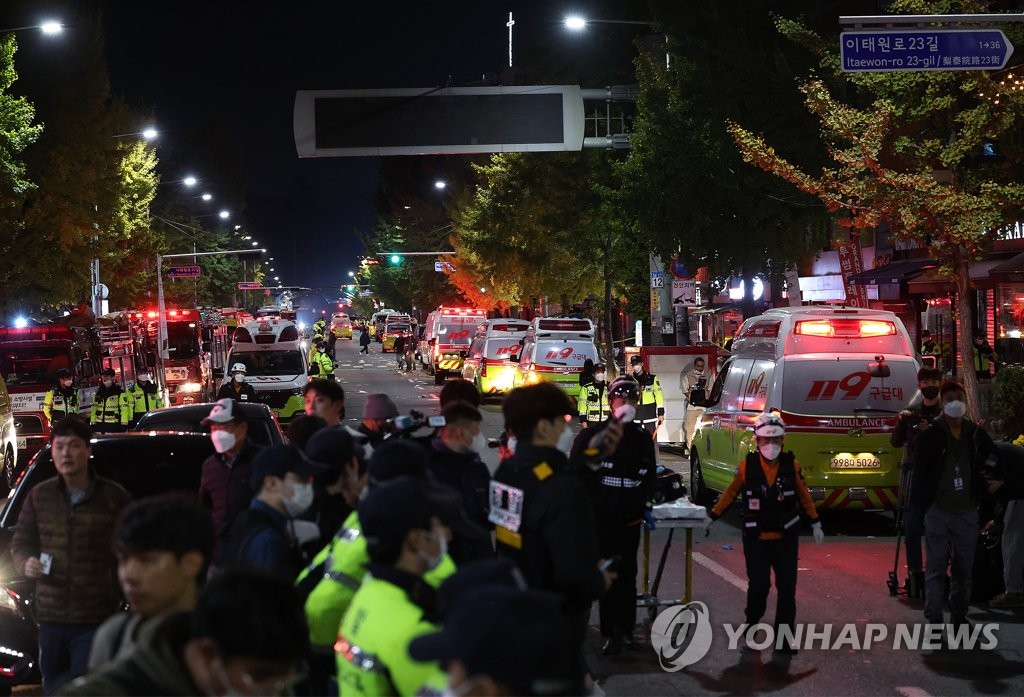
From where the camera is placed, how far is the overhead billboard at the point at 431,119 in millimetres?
30375

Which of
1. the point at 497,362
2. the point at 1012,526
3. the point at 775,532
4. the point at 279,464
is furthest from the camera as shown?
the point at 497,362

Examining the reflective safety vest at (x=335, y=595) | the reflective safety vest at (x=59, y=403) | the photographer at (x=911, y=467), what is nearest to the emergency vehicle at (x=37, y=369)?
the reflective safety vest at (x=59, y=403)

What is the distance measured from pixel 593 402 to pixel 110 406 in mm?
7177

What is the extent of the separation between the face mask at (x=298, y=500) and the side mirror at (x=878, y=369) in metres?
11.5

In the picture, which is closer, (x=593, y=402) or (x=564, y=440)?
(x=564, y=440)

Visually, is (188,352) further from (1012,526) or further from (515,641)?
(515,641)

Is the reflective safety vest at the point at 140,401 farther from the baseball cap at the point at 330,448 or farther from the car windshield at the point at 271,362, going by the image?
the baseball cap at the point at 330,448

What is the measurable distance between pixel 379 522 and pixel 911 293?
34.2 metres

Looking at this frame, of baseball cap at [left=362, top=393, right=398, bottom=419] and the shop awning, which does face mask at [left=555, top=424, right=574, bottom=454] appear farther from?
the shop awning

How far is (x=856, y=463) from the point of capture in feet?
51.1

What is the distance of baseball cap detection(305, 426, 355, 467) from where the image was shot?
6.29 metres

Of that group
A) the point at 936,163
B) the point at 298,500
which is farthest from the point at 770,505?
the point at 936,163

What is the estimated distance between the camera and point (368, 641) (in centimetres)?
396

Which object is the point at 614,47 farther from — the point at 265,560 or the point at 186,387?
the point at 265,560
